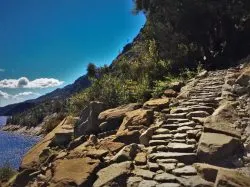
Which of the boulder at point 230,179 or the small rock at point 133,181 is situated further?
the small rock at point 133,181

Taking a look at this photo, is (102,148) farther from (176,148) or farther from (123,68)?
(123,68)

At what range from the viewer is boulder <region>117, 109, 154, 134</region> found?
1259 centimetres

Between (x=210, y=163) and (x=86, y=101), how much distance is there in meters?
15.8

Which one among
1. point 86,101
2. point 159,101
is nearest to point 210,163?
point 159,101

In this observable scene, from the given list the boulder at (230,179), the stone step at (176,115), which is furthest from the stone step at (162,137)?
the boulder at (230,179)

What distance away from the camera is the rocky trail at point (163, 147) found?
27.6ft

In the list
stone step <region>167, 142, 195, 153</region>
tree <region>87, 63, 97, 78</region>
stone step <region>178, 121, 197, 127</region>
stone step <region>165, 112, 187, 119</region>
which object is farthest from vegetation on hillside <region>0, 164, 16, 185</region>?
tree <region>87, 63, 97, 78</region>

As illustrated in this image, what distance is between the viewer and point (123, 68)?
29844mm

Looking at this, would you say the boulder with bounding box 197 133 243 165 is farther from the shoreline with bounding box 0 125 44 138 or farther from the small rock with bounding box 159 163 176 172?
the shoreline with bounding box 0 125 44 138

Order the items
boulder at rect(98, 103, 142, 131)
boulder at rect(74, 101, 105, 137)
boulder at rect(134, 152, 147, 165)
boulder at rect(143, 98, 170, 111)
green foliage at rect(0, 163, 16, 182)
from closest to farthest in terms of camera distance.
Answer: boulder at rect(134, 152, 147, 165), boulder at rect(143, 98, 170, 111), boulder at rect(98, 103, 142, 131), boulder at rect(74, 101, 105, 137), green foliage at rect(0, 163, 16, 182)

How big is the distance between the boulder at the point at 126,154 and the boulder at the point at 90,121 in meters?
4.65

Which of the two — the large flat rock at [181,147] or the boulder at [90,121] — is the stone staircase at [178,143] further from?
the boulder at [90,121]

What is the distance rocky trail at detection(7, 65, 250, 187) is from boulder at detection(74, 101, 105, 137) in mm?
39

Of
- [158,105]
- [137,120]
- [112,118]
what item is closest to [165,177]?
[137,120]
